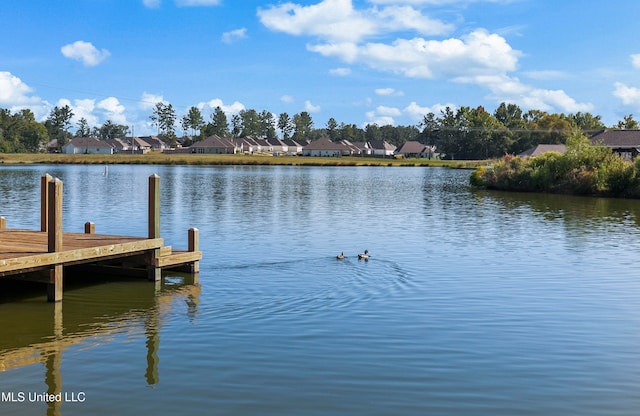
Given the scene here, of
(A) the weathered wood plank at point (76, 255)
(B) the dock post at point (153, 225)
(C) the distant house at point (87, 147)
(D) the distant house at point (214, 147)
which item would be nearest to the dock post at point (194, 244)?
(B) the dock post at point (153, 225)

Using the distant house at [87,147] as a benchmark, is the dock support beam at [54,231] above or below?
below

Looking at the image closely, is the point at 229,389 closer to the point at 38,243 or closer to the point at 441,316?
the point at 441,316

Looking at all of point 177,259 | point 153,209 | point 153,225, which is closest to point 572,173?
point 177,259

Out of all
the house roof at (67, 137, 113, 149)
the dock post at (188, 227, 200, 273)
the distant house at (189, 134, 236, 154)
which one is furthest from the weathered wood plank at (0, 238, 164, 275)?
the house roof at (67, 137, 113, 149)

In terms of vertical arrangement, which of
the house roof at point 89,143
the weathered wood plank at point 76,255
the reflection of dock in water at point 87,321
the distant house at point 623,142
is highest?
the house roof at point 89,143

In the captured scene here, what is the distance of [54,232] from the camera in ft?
50.5

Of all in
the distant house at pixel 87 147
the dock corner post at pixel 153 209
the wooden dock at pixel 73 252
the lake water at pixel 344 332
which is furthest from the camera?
the distant house at pixel 87 147

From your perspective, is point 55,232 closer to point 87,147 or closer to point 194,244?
point 194,244

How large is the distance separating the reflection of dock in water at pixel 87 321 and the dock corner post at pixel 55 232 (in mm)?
314

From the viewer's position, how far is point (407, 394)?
10375 millimetres

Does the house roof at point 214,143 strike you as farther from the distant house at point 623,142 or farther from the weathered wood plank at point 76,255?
the weathered wood plank at point 76,255

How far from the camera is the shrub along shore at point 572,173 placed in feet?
191

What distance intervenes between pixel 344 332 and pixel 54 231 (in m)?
6.74

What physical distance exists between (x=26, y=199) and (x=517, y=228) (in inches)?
1149
